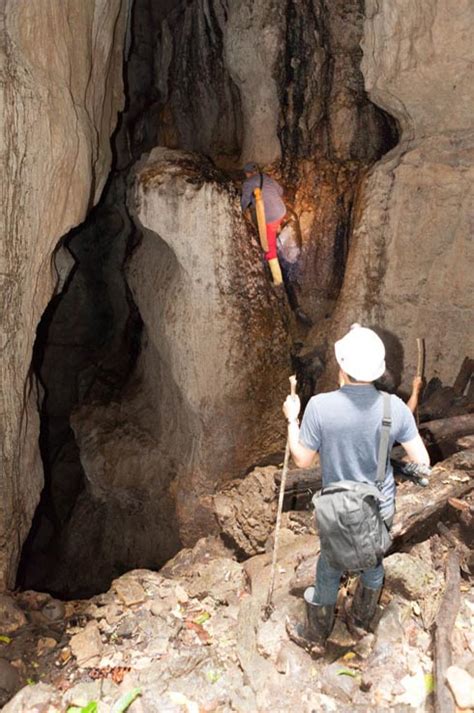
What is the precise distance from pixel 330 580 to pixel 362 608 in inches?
14.4

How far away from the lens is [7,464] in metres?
5.64

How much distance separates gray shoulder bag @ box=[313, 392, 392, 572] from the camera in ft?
8.55

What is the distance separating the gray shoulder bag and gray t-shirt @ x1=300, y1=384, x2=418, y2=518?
0.16 ft

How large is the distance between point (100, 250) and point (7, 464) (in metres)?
6.08

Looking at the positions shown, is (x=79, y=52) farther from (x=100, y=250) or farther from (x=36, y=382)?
(x=100, y=250)

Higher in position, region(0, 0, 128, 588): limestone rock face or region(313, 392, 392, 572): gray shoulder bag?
region(0, 0, 128, 588): limestone rock face

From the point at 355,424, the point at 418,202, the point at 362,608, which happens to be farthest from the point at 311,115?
the point at 362,608

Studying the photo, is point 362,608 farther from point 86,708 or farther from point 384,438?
point 86,708

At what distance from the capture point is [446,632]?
2980mm

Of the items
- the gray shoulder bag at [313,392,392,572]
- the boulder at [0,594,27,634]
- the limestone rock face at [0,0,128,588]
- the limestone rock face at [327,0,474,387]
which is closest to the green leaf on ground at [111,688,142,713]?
the gray shoulder bag at [313,392,392,572]

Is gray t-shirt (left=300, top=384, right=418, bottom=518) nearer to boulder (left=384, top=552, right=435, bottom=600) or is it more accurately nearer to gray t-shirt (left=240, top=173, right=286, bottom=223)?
boulder (left=384, top=552, right=435, bottom=600)

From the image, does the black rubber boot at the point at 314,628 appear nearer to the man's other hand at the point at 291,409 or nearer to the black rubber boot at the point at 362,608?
the black rubber boot at the point at 362,608

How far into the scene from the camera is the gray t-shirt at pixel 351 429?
266 cm

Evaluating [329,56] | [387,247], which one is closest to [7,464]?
[387,247]
